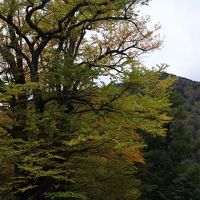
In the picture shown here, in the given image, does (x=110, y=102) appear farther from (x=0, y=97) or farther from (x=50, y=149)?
(x=0, y=97)

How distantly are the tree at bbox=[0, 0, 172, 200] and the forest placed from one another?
4 cm

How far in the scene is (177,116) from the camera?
44656 mm

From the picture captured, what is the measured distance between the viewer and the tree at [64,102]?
18562 mm

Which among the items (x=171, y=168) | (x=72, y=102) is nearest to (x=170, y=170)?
A: (x=171, y=168)

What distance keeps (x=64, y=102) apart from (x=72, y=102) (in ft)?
2.37

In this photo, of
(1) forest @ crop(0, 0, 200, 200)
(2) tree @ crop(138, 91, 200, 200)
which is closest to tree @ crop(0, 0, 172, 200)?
(1) forest @ crop(0, 0, 200, 200)

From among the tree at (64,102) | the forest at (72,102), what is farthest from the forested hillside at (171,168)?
the tree at (64,102)

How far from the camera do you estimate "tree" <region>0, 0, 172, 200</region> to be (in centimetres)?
1856

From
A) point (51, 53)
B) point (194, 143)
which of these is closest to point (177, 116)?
point (194, 143)

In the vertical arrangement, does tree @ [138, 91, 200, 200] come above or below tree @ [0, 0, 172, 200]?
below

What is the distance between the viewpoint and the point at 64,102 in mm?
20859

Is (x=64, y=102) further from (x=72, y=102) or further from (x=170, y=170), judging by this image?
(x=170, y=170)

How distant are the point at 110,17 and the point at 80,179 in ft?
25.8

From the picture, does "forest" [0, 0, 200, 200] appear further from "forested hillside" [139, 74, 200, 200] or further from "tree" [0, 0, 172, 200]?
"forested hillside" [139, 74, 200, 200]
